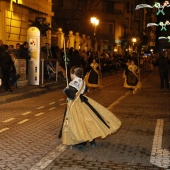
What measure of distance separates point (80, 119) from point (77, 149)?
0.62 m

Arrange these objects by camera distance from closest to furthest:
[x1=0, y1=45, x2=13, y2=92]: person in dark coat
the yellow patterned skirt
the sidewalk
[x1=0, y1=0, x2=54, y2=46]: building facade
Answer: the yellow patterned skirt, the sidewalk, [x1=0, y1=45, x2=13, y2=92]: person in dark coat, [x1=0, y1=0, x2=54, y2=46]: building facade

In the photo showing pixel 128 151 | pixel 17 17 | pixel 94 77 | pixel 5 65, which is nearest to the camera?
pixel 128 151

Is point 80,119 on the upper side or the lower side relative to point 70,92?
lower

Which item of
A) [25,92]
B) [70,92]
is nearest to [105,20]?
[25,92]

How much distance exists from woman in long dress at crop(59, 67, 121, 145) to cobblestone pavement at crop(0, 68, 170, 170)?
0.31m

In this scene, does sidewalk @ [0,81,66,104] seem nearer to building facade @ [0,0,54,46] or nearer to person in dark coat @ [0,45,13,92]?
person in dark coat @ [0,45,13,92]

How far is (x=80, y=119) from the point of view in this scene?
7.77 metres

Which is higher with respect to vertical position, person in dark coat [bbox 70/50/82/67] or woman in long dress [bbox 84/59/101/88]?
person in dark coat [bbox 70/50/82/67]

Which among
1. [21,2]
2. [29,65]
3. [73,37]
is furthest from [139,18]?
[29,65]

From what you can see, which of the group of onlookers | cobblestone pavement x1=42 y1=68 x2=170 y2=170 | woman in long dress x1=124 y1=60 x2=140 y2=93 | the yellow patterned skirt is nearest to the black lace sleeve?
the yellow patterned skirt

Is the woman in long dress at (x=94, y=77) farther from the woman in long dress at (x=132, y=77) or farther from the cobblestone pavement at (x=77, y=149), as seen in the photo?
the cobblestone pavement at (x=77, y=149)

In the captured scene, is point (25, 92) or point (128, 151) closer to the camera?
point (128, 151)

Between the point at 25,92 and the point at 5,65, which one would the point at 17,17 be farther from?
the point at 5,65

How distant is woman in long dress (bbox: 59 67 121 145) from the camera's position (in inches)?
303
